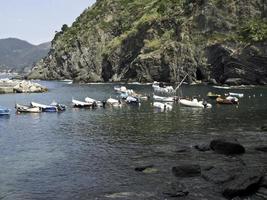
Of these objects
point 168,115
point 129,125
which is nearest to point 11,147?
point 129,125

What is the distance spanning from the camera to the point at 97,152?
2709 inches

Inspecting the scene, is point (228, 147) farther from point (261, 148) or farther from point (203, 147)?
point (261, 148)

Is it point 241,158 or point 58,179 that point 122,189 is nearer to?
point 58,179

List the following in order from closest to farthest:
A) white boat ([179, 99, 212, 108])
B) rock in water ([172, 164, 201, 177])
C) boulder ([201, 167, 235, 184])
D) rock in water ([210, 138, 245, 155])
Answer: boulder ([201, 167, 235, 184]), rock in water ([172, 164, 201, 177]), rock in water ([210, 138, 245, 155]), white boat ([179, 99, 212, 108])

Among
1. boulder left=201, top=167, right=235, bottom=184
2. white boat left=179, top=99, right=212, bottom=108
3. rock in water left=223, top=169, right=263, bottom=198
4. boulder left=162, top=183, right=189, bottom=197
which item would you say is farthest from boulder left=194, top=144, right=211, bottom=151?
white boat left=179, top=99, right=212, bottom=108

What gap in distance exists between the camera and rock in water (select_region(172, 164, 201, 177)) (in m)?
53.5

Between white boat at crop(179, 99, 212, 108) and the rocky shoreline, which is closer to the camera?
the rocky shoreline

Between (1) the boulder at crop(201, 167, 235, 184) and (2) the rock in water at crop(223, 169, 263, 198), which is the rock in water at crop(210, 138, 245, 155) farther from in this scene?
(2) the rock in water at crop(223, 169, 263, 198)

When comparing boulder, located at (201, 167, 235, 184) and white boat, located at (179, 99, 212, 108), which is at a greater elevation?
white boat, located at (179, 99, 212, 108)

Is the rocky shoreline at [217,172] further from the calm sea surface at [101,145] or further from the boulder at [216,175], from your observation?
the calm sea surface at [101,145]

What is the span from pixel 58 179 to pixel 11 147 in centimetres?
2307

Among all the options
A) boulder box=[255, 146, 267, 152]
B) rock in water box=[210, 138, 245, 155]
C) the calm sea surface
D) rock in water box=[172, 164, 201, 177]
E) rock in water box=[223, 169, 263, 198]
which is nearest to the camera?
rock in water box=[223, 169, 263, 198]

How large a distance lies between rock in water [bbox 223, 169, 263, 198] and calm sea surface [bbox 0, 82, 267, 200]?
7.82 meters

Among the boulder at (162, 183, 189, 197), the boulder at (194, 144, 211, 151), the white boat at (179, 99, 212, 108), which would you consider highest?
the white boat at (179, 99, 212, 108)
